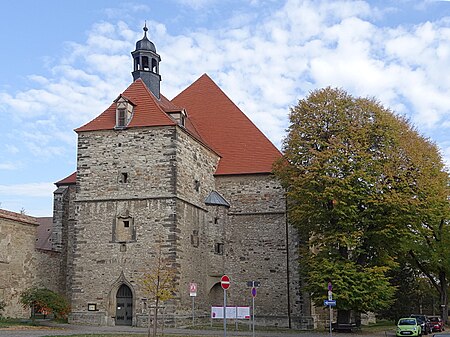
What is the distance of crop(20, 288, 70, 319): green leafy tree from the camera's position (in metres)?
28.6

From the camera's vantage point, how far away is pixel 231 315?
22500mm

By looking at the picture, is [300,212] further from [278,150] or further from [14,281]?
[14,281]

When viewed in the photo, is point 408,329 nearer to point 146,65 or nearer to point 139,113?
point 139,113

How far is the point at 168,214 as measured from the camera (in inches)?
1228

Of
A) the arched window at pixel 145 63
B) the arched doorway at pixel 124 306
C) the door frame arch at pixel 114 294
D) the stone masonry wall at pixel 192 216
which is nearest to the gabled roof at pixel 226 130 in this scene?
the stone masonry wall at pixel 192 216

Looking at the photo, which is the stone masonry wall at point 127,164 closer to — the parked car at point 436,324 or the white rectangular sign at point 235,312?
the white rectangular sign at point 235,312

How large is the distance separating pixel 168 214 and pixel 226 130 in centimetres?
1087

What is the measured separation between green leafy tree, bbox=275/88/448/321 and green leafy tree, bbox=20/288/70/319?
1229cm

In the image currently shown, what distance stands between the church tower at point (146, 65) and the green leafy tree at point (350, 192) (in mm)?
9354

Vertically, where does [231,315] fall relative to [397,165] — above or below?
below

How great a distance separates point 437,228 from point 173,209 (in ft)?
62.0

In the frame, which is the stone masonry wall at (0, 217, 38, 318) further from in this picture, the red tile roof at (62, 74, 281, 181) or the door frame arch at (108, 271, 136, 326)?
the red tile roof at (62, 74, 281, 181)

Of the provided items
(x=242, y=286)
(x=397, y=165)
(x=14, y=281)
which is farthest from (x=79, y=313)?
(x=397, y=165)

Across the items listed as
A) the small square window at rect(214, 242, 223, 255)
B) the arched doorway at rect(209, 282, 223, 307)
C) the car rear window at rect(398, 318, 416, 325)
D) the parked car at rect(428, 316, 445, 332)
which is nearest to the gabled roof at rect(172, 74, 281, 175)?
the small square window at rect(214, 242, 223, 255)
